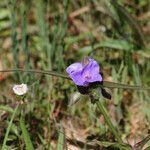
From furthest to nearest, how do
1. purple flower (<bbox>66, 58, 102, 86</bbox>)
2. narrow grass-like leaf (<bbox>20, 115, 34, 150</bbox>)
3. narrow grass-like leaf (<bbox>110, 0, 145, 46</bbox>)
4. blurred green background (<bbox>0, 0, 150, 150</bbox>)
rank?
1. narrow grass-like leaf (<bbox>110, 0, 145, 46</bbox>)
2. blurred green background (<bbox>0, 0, 150, 150</bbox>)
3. narrow grass-like leaf (<bbox>20, 115, 34, 150</bbox>)
4. purple flower (<bbox>66, 58, 102, 86</bbox>)

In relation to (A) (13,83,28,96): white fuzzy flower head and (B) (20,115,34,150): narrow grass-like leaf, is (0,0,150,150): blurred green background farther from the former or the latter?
(A) (13,83,28,96): white fuzzy flower head

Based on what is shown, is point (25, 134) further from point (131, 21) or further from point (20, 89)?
point (131, 21)

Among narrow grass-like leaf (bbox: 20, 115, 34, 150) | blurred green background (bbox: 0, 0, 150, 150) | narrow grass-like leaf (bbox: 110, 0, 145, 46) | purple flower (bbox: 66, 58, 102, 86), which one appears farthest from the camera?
narrow grass-like leaf (bbox: 110, 0, 145, 46)

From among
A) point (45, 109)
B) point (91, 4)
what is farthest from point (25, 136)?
point (91, 4)

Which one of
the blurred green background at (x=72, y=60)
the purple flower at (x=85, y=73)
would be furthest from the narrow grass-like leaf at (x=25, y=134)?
the purple flower at (x=85, y=73)

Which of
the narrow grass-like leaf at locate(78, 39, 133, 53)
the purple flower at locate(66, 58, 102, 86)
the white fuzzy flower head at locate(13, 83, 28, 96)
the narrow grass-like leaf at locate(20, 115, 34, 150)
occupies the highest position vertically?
the narrow grass-like leaf at locate(78, 39, 133, 53)

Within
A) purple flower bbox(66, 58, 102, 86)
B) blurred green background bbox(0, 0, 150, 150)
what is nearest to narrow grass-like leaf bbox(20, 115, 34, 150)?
blurred green background bbox(0, 0, 150, 150)

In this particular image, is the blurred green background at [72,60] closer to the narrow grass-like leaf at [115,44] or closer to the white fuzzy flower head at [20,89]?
the narrow grass-like leaf at [115,44]
